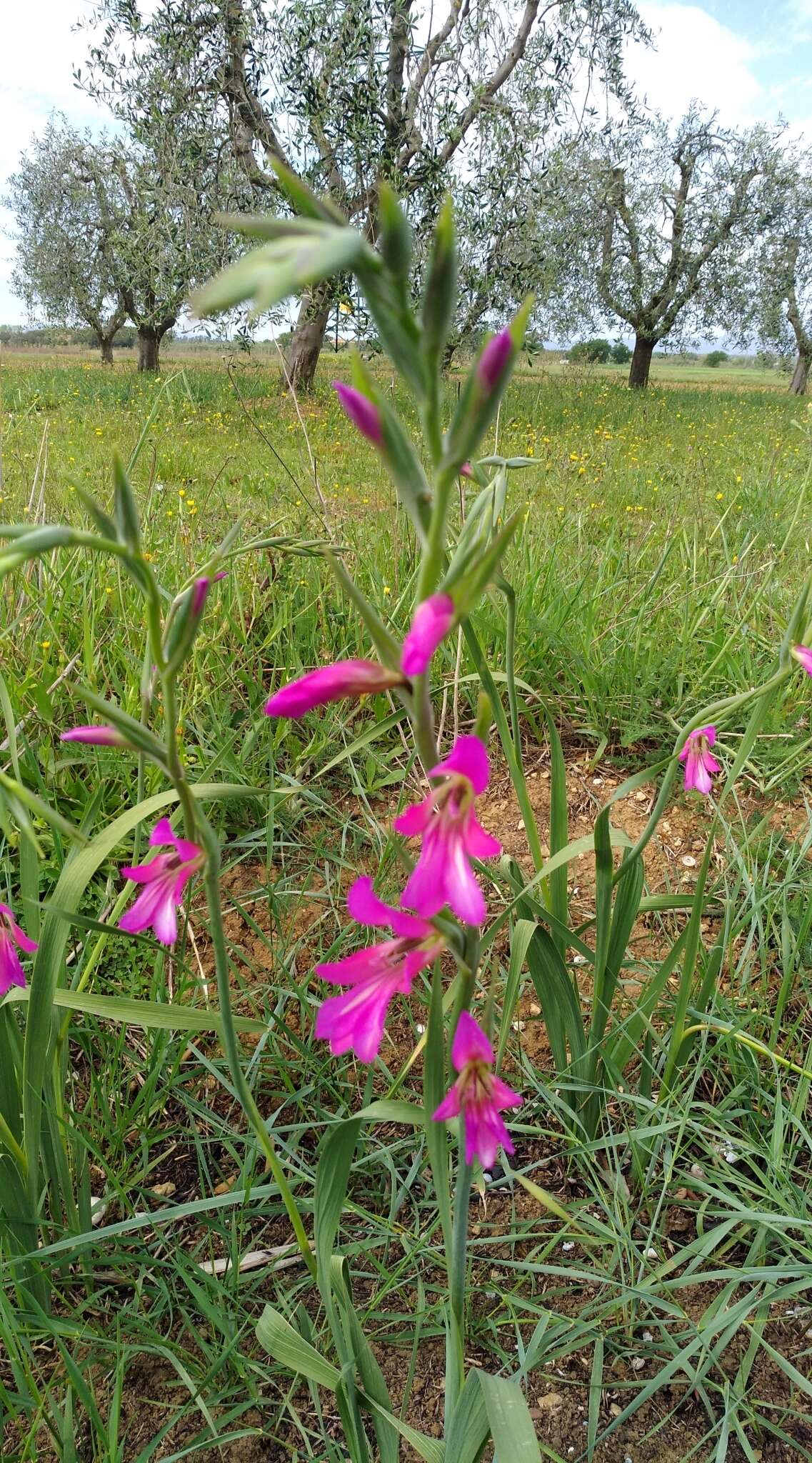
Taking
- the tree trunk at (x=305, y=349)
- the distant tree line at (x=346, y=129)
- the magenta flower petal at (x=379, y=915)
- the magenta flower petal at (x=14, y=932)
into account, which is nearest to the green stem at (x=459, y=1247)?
the magenta flower petal at (x=379, y=915)

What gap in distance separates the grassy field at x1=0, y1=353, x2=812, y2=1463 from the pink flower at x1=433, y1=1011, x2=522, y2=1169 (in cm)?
51

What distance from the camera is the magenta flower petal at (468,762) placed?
50 cm

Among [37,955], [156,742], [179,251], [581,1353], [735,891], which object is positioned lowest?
[581,1353]

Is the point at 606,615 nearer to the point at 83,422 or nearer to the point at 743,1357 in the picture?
the point at 743,1357

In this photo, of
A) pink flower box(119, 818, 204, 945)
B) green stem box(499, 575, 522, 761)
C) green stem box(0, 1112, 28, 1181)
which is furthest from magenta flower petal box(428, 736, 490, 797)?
green stem box(0, 1112, 28, 1181)

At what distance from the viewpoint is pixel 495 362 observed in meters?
0.44

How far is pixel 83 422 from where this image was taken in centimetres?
732

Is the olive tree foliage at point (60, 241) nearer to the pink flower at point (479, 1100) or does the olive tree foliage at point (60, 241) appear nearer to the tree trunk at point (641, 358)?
the tree trunk at point (641, 358)

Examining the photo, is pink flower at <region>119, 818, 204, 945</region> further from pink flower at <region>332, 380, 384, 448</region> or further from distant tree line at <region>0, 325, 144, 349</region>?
distant tree line at <region>0, 325, 144, 349</region>

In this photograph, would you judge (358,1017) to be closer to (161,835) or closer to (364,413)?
(161,835)

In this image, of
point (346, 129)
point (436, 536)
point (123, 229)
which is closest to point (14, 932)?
point (436, 536)

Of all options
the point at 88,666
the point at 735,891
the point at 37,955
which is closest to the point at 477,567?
the point at 37,955

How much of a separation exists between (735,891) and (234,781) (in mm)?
1069

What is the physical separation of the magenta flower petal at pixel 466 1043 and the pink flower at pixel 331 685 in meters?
0.23
